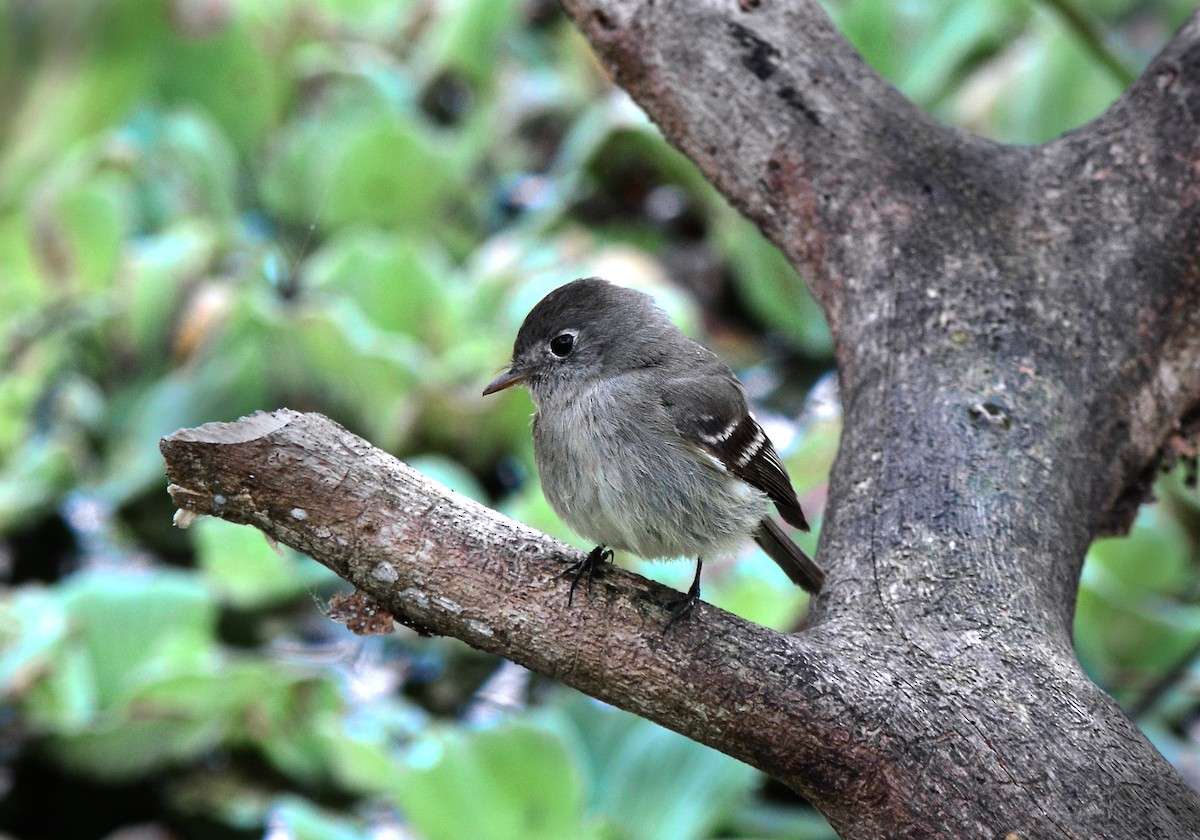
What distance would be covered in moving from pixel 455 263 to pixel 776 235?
2429mm

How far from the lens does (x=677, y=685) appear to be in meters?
1.60

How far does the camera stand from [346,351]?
3367mm

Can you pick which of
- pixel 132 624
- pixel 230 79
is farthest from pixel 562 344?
pixel 230 79

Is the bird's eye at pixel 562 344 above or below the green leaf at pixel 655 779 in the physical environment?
above

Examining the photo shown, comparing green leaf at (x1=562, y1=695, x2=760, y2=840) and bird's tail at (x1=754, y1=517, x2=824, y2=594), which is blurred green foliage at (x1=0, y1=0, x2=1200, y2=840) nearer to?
green leaf at (x1=562, y1=695, x2=760, y2=840)

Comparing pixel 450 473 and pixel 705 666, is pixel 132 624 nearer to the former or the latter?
pixel 450 473

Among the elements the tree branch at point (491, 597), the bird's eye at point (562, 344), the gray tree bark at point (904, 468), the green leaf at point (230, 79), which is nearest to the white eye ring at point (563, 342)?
the bird's eye at point (562, 344)

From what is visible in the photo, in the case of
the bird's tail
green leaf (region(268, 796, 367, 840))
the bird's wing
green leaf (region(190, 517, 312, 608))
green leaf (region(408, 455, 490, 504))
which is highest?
green leaf (region(408, 455, 490, 504))

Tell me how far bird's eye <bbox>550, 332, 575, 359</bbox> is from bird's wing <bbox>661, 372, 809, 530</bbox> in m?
0.23

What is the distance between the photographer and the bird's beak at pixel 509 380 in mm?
2311

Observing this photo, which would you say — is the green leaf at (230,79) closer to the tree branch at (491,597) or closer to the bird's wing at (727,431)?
the bird's wing at (727,431)

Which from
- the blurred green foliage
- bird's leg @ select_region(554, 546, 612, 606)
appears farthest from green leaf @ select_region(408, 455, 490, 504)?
bird's leg @ select_region(554, 546, 612, 606)

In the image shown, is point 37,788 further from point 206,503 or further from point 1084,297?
point 1084,297

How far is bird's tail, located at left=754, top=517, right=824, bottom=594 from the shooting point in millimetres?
2145
